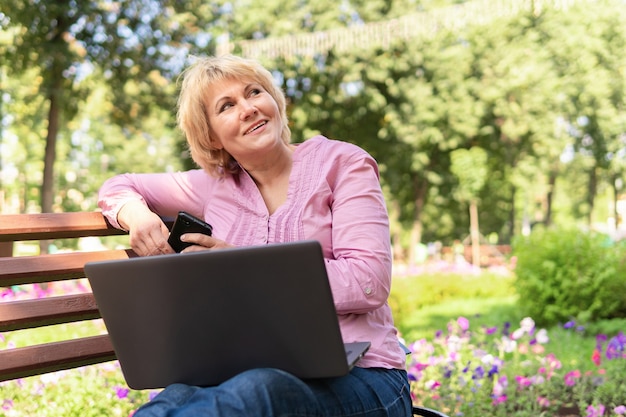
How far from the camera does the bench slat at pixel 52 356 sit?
209 cm

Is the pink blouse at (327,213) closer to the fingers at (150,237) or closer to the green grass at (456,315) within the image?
the fingers at (150,237)

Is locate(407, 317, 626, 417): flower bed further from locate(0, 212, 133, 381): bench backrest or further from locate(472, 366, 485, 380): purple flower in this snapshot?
locate(0, 212, 133, 381): bench backrest

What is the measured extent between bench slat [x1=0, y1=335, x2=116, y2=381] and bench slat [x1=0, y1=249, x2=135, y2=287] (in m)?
0.19

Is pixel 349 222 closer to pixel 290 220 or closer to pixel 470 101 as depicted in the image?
pixel 290 220

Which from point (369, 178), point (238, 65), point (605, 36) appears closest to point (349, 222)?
point (369, 178)

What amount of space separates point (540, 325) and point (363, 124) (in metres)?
14.2

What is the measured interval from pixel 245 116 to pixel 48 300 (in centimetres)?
78

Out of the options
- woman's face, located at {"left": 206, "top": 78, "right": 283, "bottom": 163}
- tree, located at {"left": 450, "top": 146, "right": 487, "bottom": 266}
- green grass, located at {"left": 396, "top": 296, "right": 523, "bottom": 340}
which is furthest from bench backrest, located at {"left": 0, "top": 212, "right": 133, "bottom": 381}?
tree, located at {"left": 450, "top": 146, "right": 487, "bottom": 266}

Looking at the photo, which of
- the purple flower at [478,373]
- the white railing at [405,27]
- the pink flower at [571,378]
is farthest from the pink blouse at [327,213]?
the white railing at [405,27]

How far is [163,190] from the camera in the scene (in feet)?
7.81

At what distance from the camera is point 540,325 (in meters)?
8.65

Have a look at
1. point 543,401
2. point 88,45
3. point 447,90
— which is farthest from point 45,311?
point 447,90

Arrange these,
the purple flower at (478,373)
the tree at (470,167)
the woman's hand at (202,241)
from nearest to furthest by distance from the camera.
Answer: the woman's hand at (202,241) < the purple flower at (478,373) < the tree at (470,167)

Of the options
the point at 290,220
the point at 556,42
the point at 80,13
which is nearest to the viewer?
the point at 290,220
